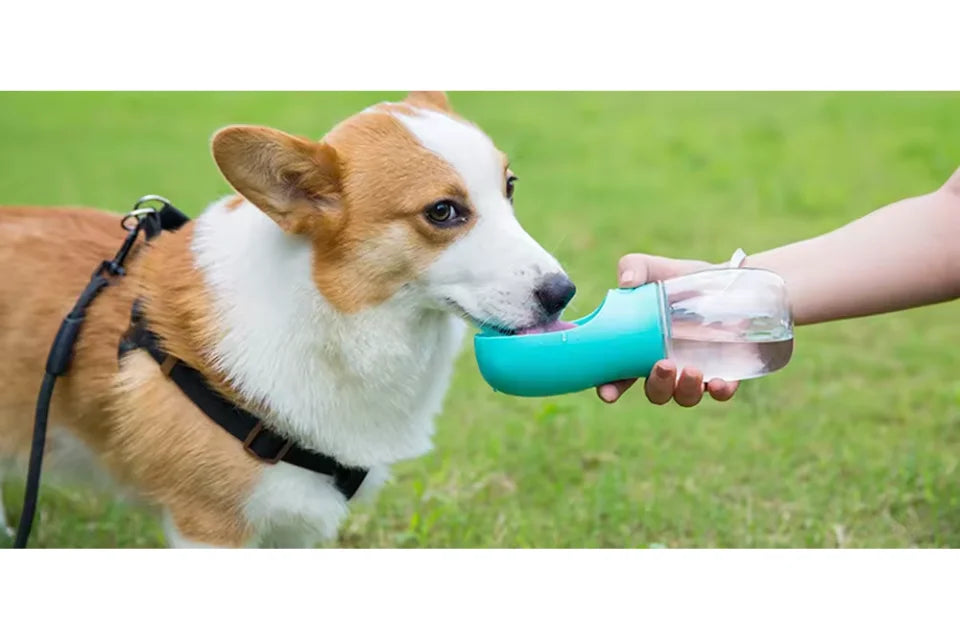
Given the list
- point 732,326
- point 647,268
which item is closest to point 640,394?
point 647,268

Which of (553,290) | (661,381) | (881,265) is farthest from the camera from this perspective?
Result: (881,265)

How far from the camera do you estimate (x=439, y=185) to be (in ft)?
7.82

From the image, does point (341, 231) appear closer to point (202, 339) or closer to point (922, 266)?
point (202, 339)

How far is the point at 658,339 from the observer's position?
2.45 m

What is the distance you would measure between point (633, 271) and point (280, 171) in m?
0.94

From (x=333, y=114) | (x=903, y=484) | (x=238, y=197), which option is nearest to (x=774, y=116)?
(x=333, y=114)

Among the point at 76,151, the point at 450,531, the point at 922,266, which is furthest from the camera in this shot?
the point at 76,151

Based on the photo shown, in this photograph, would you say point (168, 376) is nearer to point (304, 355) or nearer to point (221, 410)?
point (221, 410)

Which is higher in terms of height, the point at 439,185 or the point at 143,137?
the point at 439,185

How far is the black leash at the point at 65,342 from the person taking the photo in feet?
8.47

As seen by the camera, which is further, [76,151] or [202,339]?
[76,151]

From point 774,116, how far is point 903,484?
3998 mm

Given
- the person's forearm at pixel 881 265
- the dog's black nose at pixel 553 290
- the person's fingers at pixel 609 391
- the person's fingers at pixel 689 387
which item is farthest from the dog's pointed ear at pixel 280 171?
the person's forearm at pixel 881 265

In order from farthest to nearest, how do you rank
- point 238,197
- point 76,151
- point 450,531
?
point 76,151 < point 450,531 < point 238,197
